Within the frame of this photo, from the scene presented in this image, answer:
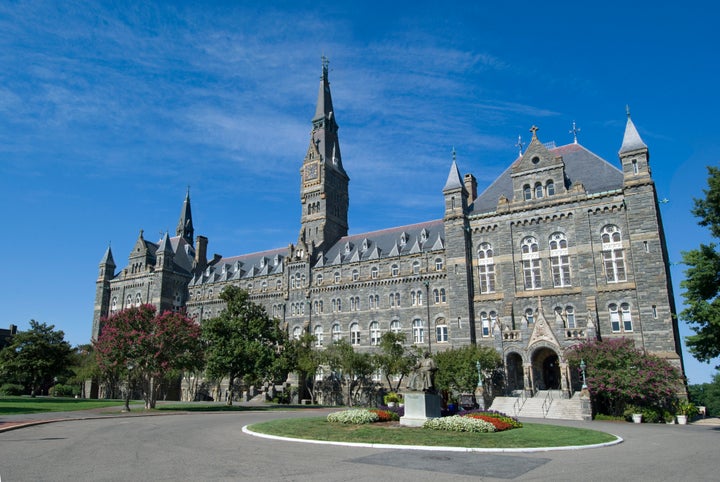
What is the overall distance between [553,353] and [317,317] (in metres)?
29.3

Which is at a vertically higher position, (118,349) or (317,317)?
(317,317)

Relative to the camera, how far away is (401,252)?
6194 cm

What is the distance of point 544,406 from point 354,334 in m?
27.2

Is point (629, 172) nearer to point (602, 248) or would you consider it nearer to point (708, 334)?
point (602, 248)

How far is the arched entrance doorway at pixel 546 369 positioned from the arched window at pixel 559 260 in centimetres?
628

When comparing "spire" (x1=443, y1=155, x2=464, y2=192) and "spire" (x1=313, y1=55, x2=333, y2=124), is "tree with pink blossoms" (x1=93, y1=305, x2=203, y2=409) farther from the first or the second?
"spire" (x1=313, y1=55, x2=333, y2=124)

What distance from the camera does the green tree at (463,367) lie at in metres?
43.1

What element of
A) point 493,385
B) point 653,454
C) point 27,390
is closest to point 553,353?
point 493,385

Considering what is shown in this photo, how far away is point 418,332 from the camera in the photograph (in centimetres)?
5744

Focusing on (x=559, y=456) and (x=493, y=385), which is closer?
(x=559, y=456)

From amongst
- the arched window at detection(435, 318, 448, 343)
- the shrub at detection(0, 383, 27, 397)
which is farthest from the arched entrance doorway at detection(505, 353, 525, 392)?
the shrub at detection(0, 383, 27, 397)

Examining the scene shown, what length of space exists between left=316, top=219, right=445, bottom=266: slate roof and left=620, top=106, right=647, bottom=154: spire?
817 inches

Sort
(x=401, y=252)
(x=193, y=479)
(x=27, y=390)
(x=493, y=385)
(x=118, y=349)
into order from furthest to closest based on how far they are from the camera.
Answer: (x=27, y=390), (x=401, y=252), (x=493, y=385), (x=118, y=349), (x=193, y=479)

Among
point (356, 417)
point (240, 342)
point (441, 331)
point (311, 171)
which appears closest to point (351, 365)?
point (441, 331)
